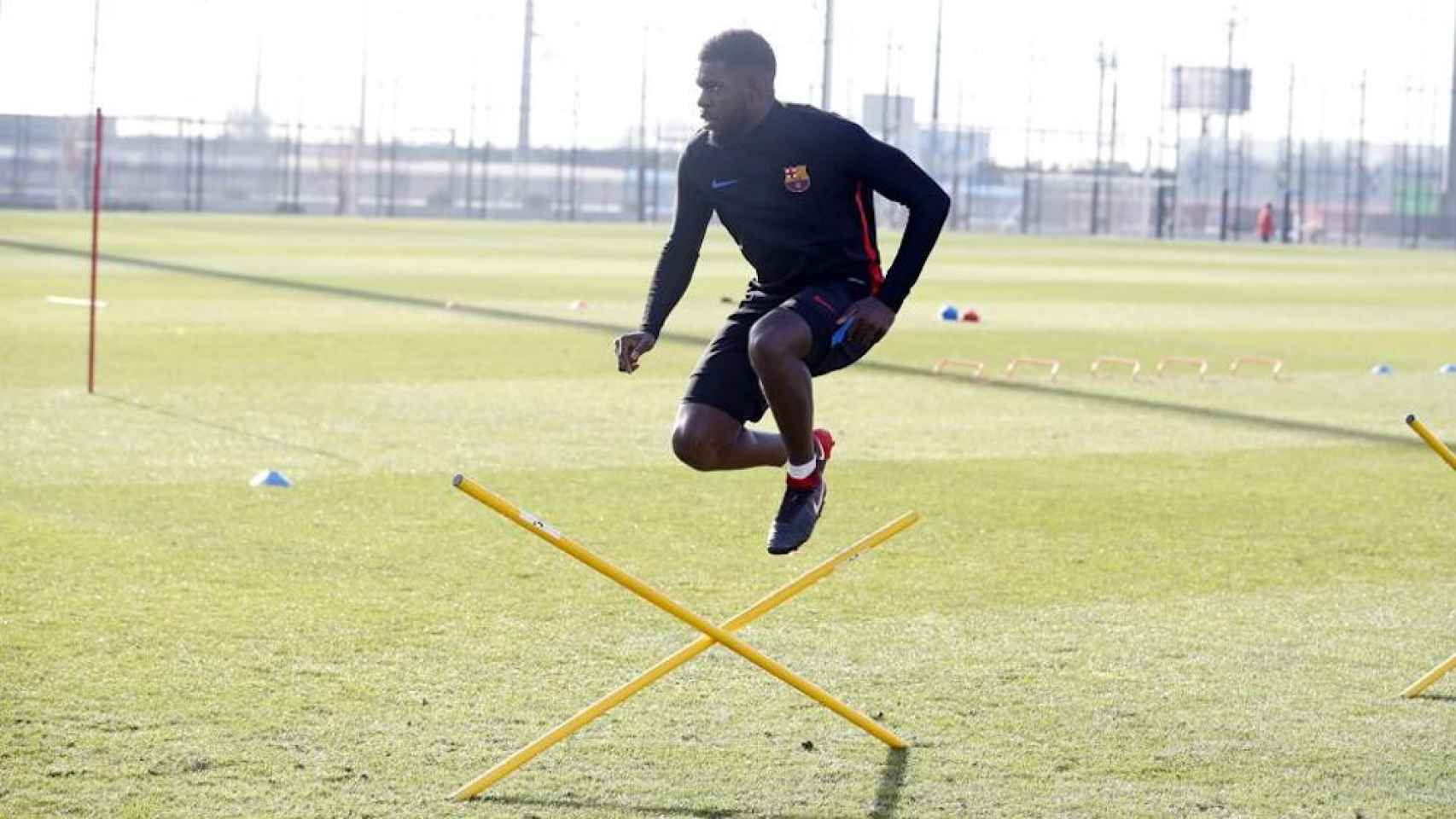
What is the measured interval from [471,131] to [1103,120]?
23384 millimetres

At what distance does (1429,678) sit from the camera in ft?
26.0

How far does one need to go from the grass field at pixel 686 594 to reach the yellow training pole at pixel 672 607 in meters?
0.11

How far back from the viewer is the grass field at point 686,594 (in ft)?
21.9

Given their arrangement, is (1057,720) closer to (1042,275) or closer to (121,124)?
(1042,275)

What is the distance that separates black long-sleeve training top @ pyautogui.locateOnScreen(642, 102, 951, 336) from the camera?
748 centimetres

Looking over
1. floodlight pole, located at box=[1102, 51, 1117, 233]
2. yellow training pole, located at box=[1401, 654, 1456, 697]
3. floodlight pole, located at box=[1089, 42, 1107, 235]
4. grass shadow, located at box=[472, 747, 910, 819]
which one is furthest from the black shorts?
floodlight pole, located at box=[1102, 51, 1117, 233]

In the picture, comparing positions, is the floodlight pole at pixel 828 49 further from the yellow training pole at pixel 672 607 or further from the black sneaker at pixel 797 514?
the yellow training pole at pixel 672 607

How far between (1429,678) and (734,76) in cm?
314

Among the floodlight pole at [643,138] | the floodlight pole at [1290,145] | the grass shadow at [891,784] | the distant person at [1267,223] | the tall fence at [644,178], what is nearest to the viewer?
the grass shadow at [891,784]

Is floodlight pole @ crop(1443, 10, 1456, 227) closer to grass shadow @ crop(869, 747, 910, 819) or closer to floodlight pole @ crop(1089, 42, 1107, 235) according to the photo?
floodlight pole @ crop(1089, 42, 1107, 235)

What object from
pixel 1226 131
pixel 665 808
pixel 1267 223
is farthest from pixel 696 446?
pixel 1226 131

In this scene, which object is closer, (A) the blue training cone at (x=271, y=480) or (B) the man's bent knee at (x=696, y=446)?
(B) the man's bent knee at (x=696, y=446)

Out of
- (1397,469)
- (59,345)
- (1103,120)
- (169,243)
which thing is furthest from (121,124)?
(1397,469)

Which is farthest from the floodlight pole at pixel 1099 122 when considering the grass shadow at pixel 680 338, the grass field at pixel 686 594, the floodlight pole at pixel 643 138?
the grass field at pixel 686 594
